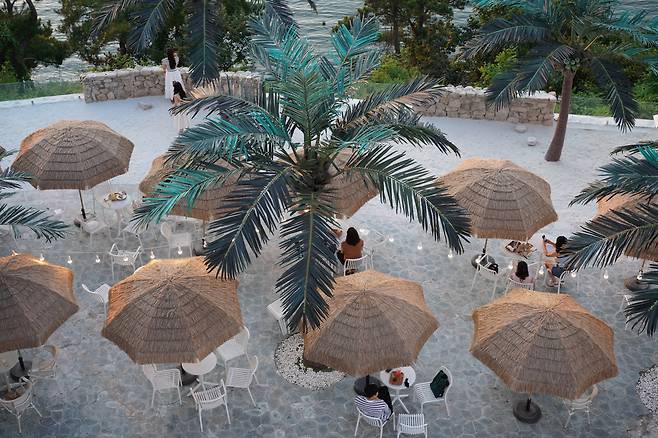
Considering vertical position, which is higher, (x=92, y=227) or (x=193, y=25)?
(x=193, y=25)

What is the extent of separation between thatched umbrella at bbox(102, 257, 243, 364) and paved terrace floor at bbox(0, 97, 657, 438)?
1388mm

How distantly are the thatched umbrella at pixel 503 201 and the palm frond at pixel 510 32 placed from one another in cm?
369

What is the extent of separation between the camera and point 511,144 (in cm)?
1742

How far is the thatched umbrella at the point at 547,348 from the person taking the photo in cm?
909

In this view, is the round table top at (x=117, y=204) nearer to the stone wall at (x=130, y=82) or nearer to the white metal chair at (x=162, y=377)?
the white metal chair at (x=162, y=377)

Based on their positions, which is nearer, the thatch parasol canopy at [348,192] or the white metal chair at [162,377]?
the white metal chair at [162,377]

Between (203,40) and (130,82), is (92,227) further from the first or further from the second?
(130,82)

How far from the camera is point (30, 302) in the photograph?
976 centimetres

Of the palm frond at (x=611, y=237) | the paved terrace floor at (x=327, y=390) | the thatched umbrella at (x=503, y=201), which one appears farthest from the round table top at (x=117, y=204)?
the palm frond at (x=611, y=237)

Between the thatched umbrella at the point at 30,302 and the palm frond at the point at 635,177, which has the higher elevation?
the palm frond at the point at 635,177

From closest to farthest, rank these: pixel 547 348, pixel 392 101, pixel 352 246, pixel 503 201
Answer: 1. pixel 547 348
2. pixel 392 101
3. pixel 503 201
4. pixel 352 246

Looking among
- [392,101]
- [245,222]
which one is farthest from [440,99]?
[245,222]

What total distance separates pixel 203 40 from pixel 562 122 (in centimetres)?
895

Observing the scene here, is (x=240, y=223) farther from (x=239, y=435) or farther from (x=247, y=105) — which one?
(x=239, y=435)
